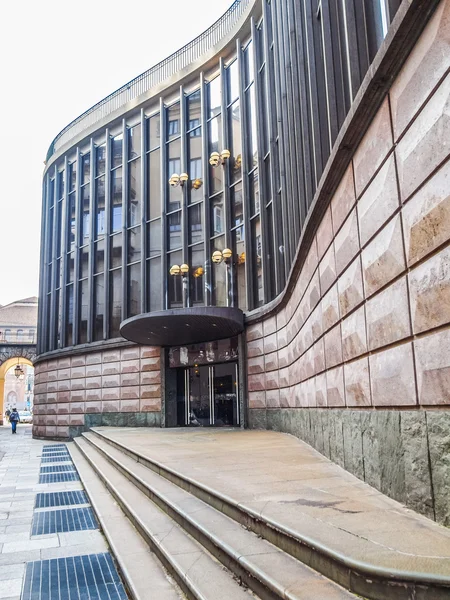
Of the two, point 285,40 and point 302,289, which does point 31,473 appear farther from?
point 285,40

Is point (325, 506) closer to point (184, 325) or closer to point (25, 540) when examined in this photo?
point (25, 540)

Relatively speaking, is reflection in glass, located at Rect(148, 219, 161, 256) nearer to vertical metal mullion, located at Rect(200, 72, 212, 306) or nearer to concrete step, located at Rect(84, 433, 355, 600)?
vertical metal mullion, located at Rect(200, 72, 212, 306)

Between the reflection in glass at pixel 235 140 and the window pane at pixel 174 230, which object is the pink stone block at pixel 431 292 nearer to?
the reflection in glass at pixel 235 140

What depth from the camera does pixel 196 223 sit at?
2062cm

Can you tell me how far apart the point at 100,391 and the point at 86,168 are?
1173 cm

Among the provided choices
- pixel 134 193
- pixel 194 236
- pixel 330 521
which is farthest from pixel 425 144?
pixel 134 193

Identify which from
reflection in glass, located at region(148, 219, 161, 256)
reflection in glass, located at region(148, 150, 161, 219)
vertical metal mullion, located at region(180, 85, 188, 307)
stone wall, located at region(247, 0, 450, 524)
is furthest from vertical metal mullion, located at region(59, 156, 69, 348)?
stone wall, located at region(247, 0, 450, 524)

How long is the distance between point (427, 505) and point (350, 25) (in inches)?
224

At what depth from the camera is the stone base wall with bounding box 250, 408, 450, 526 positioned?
3.87 metres

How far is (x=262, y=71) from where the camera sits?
17703 mm

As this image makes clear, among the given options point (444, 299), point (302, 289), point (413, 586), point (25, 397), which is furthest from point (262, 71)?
point (25, 397)

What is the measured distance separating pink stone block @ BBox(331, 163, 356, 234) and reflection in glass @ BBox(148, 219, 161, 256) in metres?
15.5

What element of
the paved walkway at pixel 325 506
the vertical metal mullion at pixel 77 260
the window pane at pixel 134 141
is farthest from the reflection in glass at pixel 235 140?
the paved walkway at pixel 325 506

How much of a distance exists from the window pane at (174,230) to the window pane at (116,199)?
10.7 ft
